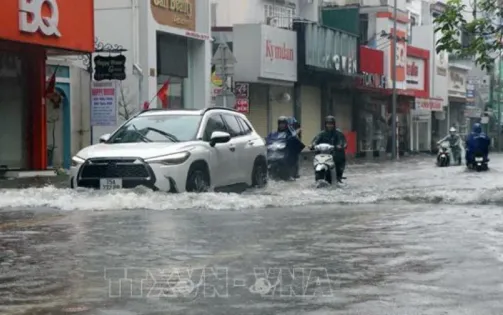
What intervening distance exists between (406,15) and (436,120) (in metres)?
12.2

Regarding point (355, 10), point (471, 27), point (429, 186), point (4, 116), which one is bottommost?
point (429, 186)

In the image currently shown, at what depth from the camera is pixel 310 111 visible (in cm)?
4266

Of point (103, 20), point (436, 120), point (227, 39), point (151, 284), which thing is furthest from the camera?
point (436, 120)

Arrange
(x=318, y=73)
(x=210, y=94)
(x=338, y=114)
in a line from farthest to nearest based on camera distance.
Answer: (x=338, y=114)
(x=318, y=73)
(x=210, y=94)

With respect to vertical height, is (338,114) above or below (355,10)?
below

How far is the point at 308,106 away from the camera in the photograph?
42375 millimetres

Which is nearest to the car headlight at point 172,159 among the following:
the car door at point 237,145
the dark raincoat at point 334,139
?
the car door at point 237,145

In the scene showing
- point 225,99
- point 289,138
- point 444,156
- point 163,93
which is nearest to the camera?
point 289,138

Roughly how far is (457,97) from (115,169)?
177 feet

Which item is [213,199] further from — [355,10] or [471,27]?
[355,10]

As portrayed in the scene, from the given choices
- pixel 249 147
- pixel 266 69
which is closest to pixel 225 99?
pixel 249 147

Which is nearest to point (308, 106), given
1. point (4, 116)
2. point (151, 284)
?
point (4, 116)

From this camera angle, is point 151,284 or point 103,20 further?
point 103,20

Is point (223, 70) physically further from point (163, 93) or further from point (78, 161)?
point (78, 161)
